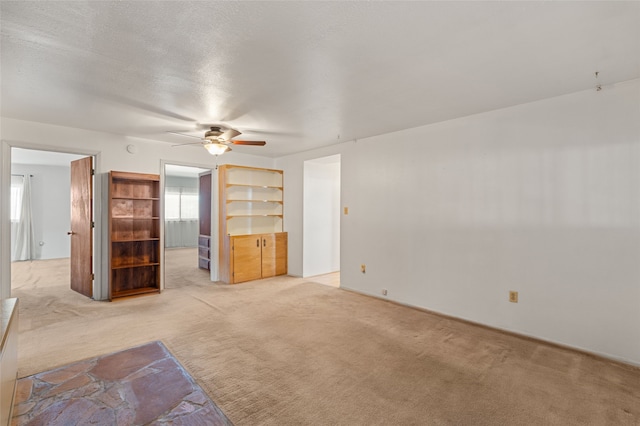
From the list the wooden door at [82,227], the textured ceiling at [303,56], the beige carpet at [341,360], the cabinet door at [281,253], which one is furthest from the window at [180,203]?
the textured ceiling at [303,56]

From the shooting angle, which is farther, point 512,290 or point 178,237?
point 178,237

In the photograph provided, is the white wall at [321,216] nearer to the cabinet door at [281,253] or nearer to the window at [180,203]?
the cabinet door at [281,253]

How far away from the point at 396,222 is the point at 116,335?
376cm

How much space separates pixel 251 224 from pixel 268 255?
30.0 inches

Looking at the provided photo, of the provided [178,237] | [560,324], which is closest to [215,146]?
[560,324]

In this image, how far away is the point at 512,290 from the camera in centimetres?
341

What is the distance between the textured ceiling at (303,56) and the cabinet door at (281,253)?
308cm

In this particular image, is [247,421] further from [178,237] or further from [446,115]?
[178,237]

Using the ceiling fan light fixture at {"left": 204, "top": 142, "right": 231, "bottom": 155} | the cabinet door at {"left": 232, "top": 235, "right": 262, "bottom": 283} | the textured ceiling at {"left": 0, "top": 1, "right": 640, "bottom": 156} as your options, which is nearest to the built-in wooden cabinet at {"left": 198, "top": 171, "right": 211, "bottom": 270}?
the cabinet door at {"left": 232, "top": 235, "right": 262, "bottom": 283}

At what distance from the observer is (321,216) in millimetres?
6449

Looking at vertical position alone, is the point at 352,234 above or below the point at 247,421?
above

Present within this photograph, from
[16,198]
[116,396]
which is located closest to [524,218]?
[116,396]

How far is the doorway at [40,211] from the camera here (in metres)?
7.59

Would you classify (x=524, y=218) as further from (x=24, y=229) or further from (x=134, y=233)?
(x=24, y=229)
